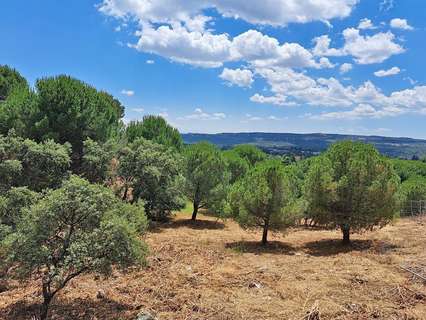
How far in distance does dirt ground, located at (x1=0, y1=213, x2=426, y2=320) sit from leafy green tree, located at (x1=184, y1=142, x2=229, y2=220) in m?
12.1

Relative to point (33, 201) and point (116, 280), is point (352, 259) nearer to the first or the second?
point (116, 280)

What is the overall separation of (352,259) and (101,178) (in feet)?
66.2

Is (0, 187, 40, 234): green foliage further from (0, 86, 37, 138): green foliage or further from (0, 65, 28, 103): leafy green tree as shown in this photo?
(0, 65, 28, 103): leafy green tree

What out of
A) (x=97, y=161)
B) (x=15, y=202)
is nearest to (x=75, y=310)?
(x=15, y=202)

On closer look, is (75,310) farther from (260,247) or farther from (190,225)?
(190,225)

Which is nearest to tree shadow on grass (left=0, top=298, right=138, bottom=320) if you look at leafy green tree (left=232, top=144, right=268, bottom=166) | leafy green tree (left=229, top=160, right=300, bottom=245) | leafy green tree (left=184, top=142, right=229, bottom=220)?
leafy green tree (left=229, top=160, right=300, bottom=245)

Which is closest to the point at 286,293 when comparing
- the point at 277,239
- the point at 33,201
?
the point at 33,201

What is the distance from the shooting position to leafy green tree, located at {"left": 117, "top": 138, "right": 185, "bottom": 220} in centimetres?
3127

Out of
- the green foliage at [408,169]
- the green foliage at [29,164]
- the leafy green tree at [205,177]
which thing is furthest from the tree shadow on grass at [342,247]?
the green foliage at [408,169]

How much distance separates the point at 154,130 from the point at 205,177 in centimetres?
2191

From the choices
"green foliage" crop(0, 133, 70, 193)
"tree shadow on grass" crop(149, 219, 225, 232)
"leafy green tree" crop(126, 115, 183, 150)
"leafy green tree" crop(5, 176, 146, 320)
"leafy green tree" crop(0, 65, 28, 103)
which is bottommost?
"tree shadow on grass" crop(149, 219, 225, 232)

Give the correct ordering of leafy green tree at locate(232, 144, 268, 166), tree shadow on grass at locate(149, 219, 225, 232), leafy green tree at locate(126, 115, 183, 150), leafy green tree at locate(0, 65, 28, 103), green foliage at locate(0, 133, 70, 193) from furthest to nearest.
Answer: leafy green tree at locate(232, 144, 268, 166) → leafy green tree at locate(0, 65, 28, 103) → leafy green tree at locate(126, 115, 183, 150) → tree shadow on grass at locate(149, 219, 225, 232) → green foliage at locate(0, 133, 70, 193)

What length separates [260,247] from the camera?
24.9 m

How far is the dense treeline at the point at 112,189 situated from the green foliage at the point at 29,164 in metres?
0.06
